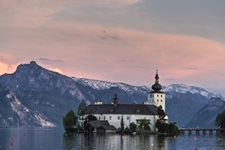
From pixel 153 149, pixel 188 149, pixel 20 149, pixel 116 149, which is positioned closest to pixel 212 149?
pixel 188 149

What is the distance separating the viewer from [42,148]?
11400 centimetres

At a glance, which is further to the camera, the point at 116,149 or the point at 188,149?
the point at 188,149

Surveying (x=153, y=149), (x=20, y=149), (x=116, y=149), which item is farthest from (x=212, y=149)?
(x=20, y=149)

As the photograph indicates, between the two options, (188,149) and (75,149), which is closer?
(75,149)

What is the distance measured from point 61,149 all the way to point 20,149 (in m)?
9.10

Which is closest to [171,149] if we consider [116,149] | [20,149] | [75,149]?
[116,149]

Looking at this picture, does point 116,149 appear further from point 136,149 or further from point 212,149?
point 212,149

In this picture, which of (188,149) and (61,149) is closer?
(61,149)

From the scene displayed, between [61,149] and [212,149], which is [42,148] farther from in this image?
[212,149]

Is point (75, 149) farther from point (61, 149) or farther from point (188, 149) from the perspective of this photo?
point (188, 149)

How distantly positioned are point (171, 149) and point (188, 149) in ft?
17.7

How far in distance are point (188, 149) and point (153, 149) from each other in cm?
1066

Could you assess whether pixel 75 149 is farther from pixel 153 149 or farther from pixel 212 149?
pixel 212 149

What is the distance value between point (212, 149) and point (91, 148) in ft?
89.9
